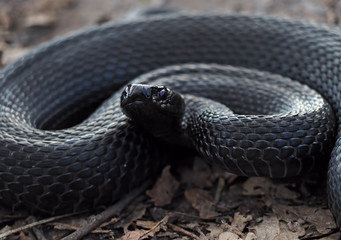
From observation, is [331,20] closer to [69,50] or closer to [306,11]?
[306,11]

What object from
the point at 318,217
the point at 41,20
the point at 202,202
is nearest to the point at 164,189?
the point at 202,202

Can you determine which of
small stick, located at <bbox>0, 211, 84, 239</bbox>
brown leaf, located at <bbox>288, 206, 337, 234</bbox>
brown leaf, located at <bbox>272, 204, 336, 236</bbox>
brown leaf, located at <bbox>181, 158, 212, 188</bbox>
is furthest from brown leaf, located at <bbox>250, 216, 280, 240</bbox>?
small stick, located at <bbox>0, 211, 84, 239</bbox>

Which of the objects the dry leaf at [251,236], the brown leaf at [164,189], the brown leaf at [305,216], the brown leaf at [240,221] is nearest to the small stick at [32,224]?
the brown leaf at [164,189]

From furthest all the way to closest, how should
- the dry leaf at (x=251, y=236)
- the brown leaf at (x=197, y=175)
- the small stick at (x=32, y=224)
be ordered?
the brown leaf at (x=197, y=175) → the small stick at (x=32, y=224) → the dry leaf at (x=251, y=236)

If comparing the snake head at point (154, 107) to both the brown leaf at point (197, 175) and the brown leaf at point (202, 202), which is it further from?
the brown leaf at point (202, 202)

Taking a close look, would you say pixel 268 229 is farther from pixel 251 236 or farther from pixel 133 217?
pixel 133 217

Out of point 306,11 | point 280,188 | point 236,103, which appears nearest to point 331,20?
point 306,11
